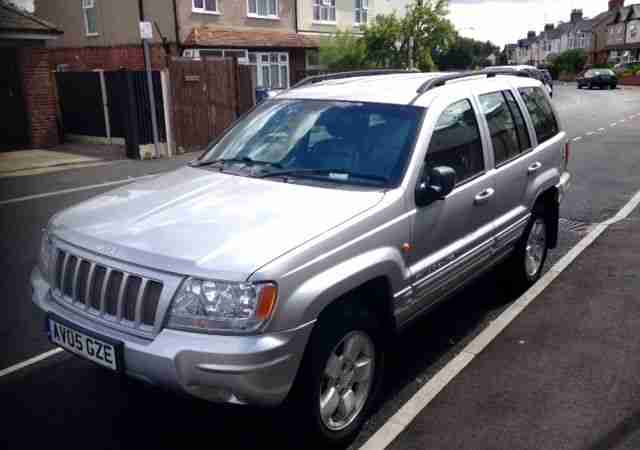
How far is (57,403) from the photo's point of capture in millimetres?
3670

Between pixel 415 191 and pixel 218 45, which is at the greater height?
pixel 218 45

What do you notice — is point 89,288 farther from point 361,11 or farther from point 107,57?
point 361,11

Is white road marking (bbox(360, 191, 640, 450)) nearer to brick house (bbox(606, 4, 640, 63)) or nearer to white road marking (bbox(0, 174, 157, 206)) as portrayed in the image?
white road marking (bbox(0, 174, 157, 206))

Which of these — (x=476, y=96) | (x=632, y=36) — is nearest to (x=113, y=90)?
(x=476, y=96)

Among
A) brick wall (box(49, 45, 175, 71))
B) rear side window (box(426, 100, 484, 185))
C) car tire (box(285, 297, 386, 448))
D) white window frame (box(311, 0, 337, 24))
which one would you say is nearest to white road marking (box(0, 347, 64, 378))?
car tire (box(285, 297, 386, 448))

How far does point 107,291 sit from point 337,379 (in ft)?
4.09

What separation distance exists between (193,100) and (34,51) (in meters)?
4.58

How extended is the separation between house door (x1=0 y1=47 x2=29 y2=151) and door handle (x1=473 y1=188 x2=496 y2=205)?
14954 mm

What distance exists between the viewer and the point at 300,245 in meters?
2.80

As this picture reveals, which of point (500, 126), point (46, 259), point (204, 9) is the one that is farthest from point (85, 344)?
point (204, 9)

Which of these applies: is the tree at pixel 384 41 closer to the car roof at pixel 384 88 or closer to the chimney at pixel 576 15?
the car roof at pixel 384 88

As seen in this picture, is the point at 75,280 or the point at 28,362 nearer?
the point at 75,280

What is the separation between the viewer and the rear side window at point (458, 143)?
384 centimetres

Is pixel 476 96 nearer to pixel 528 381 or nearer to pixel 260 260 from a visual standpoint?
pixel 528 381
